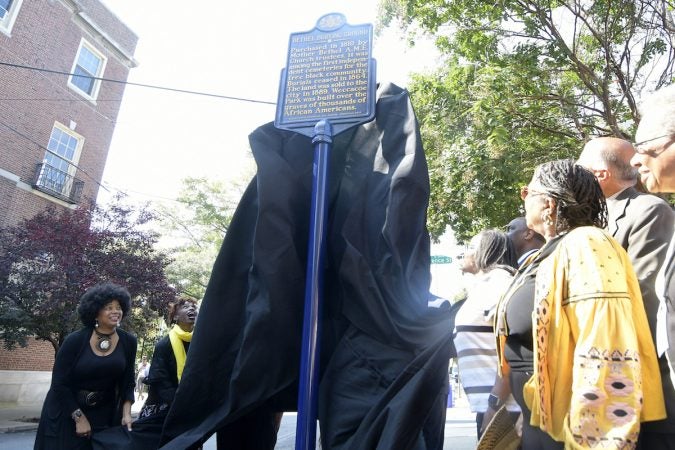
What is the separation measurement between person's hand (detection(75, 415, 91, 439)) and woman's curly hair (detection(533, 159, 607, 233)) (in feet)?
10.00

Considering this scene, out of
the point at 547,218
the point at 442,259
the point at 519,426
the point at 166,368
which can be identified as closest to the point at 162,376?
the point at 166,368

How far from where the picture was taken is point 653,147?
174cm

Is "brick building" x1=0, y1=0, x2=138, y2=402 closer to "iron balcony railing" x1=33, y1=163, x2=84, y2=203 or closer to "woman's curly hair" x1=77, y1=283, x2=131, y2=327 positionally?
"iron balcony railing" x1=33, y1=163, x2=84, y2=203

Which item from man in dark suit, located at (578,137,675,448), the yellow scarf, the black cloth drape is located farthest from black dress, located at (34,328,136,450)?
man in dark suit, located at (578,137,675,448)

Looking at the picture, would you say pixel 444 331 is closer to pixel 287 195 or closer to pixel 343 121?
pixel 287 195

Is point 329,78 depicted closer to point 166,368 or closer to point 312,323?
point 312,323

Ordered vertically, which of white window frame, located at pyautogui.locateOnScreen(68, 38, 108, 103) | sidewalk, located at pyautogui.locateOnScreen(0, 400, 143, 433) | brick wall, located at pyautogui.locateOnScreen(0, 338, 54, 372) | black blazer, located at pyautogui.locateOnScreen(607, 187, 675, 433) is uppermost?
white window frame, located at pyautogui.locateOnScreen(68, 38, 108, 103)

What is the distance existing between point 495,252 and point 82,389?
2.90 metres

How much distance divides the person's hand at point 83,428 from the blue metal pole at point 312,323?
6.05 ft

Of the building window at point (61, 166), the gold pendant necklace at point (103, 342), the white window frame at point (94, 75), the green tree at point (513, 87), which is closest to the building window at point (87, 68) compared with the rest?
the white window frame at point (94, 75)

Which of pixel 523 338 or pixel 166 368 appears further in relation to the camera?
pixel 166 368

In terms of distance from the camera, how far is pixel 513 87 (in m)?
7.62

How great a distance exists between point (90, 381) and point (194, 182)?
70.9ft

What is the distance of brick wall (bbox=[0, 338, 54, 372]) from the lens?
44.6 ft
